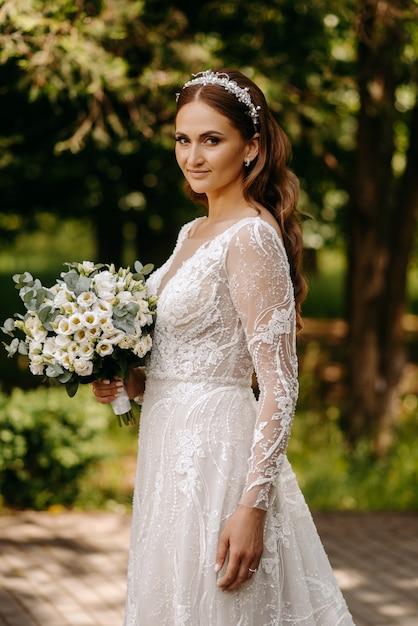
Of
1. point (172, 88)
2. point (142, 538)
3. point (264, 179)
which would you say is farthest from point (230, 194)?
point (172, 88)

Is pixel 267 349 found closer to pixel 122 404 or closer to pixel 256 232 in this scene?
pixel 256 232

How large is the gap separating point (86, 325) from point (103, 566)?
9.99 ft

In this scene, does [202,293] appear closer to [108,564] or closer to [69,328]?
[69,328]

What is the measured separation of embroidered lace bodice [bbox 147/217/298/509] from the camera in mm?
2600

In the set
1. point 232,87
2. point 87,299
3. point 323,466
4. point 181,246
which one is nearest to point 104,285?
point 87,299

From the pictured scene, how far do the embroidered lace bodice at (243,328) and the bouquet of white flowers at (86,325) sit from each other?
4.2 inches

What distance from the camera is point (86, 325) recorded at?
2703mm

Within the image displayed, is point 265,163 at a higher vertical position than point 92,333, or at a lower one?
higher

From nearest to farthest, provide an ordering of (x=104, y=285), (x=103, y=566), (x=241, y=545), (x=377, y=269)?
(x=241, y=545) → (x=104, y=285) → (x=103, y=566) → (x=377, y=269)

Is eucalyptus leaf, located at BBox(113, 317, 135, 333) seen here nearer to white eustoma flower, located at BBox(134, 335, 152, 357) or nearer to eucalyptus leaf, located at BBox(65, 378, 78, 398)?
white eustoma flower, located at BBox(134, 335, 152, 357)

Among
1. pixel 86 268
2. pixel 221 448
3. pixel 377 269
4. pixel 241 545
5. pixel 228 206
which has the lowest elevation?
pixel 241 545

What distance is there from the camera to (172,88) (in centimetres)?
648

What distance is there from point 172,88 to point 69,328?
162 inches

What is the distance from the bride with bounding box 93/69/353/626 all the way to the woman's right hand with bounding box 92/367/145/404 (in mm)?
11
